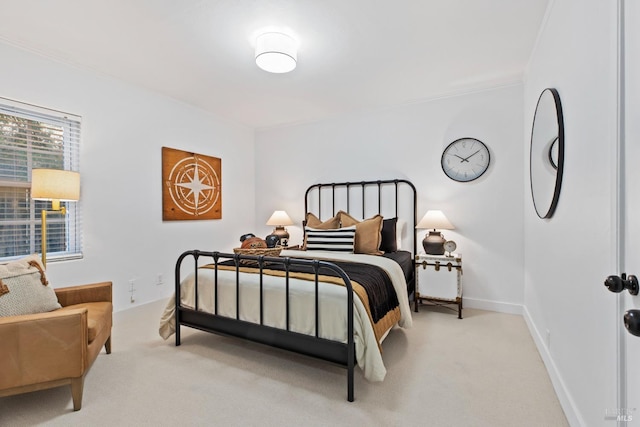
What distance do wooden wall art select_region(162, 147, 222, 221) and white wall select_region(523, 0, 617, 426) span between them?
13.0 ft

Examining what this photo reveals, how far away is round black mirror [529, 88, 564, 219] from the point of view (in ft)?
6.16

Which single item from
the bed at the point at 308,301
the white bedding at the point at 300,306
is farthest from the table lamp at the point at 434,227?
the white bedding at the point at 300,306

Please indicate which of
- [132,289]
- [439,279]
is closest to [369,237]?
[439,279]

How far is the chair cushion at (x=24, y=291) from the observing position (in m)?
1.81

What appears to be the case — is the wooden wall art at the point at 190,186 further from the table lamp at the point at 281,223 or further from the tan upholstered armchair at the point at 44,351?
the tan upholstered armchair at the point at 44,351

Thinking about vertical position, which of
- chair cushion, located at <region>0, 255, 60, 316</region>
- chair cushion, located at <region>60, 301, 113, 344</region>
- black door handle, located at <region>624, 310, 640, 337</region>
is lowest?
chair cushion, located at <region>60, 301, 113, 344</region>

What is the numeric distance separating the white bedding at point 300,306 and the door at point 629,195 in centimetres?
108

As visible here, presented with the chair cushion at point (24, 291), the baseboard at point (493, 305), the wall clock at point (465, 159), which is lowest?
the baseboard at point (493, 305)

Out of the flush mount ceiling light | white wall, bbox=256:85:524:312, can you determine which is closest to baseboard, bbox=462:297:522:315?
white wall, bbox=256:85:524:312

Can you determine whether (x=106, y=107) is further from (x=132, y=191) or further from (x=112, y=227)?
(x=112, y=227)

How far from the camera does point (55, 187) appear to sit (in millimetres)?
2395

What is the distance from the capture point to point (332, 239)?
3510 mm

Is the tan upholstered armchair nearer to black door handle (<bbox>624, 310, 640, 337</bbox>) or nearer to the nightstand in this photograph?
black door handle (<bbox>624, 310, 640, 337</bbox>)

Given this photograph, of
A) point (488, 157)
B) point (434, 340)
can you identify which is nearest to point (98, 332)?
point (434, 340)
